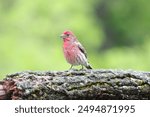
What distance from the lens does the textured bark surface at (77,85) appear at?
29.9ft

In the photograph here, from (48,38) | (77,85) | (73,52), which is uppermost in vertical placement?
(48,38)

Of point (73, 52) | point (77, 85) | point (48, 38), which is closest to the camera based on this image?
point (77, 85)

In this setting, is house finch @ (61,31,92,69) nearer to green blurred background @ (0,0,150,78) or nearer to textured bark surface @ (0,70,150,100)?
textured bark surface @ (0,70,150,100)

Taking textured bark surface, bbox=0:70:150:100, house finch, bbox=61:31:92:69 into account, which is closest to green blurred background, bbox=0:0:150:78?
house finch, bbox=61:31:92:69

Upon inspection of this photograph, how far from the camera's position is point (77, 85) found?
923 centimetres

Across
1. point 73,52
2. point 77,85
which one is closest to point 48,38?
point 73,52

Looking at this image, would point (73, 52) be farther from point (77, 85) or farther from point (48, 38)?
point (48, 38)

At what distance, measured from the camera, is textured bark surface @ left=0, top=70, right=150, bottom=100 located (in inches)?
359

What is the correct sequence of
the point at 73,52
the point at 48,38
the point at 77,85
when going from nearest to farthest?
the point at 77,85
the point at 73,52
the point at 48,38

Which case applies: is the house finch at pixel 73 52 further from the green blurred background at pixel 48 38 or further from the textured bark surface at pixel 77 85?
the green blurred background at pixel 48 38

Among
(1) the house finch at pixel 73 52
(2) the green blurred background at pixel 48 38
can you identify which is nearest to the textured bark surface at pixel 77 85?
(1) the house finch at pixel 73 52

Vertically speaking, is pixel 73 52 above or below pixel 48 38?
below

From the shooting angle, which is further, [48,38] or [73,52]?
[48,38]

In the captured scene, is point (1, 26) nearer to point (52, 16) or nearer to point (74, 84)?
point (52, 16)
